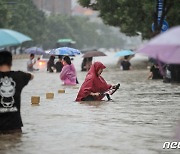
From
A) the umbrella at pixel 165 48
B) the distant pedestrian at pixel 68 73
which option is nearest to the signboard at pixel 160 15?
the distant pedestrian at pixel 68 73

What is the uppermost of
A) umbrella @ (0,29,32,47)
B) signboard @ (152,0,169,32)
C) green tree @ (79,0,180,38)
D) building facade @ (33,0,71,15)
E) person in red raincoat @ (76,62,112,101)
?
building facade @ (33,0,71,15)

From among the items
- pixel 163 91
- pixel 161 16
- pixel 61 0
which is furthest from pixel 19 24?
pixel 61 0

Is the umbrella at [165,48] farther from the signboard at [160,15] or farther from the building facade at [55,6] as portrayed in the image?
the building facade at [55,6]

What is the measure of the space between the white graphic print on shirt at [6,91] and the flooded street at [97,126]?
1.89ft

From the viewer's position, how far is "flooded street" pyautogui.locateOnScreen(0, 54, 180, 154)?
8.70 m

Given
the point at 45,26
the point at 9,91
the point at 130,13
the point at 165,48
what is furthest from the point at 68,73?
the point at 45,26

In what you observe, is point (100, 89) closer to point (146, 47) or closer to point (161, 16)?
point (146, 47)

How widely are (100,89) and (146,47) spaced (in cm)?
939

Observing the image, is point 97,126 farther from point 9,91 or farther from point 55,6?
point 55,6

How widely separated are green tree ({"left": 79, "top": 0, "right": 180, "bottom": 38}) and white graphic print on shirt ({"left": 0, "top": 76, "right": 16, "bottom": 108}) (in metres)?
25.1

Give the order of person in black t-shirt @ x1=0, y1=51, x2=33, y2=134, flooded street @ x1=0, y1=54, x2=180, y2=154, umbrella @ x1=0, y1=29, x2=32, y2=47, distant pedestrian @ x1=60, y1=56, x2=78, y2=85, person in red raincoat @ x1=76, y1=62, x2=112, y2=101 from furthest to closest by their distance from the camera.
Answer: distant pedestrian @ x1=60, y1=56, x2=78, y2=85 → person in red raincoat @ x1=76, y1=62, x2=112, y2=101 → umbrella @ x1=0, y1=29, x2=32, y2=47 → person in black t-shirt @ x1=0, y1=51, x2=33, y2=134 → flooded street @ x1=0, y1=54, x2=180, y2=154

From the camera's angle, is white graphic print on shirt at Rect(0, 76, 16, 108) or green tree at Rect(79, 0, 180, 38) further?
green tree at Rect(79, 0, 180, 38)

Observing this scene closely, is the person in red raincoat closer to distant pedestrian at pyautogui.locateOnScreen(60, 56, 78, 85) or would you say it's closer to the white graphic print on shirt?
the white graphic print on shirt

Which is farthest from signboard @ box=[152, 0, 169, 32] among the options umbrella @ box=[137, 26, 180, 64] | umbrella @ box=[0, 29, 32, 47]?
umbrella @ box=[137, 26, 180, 64]
